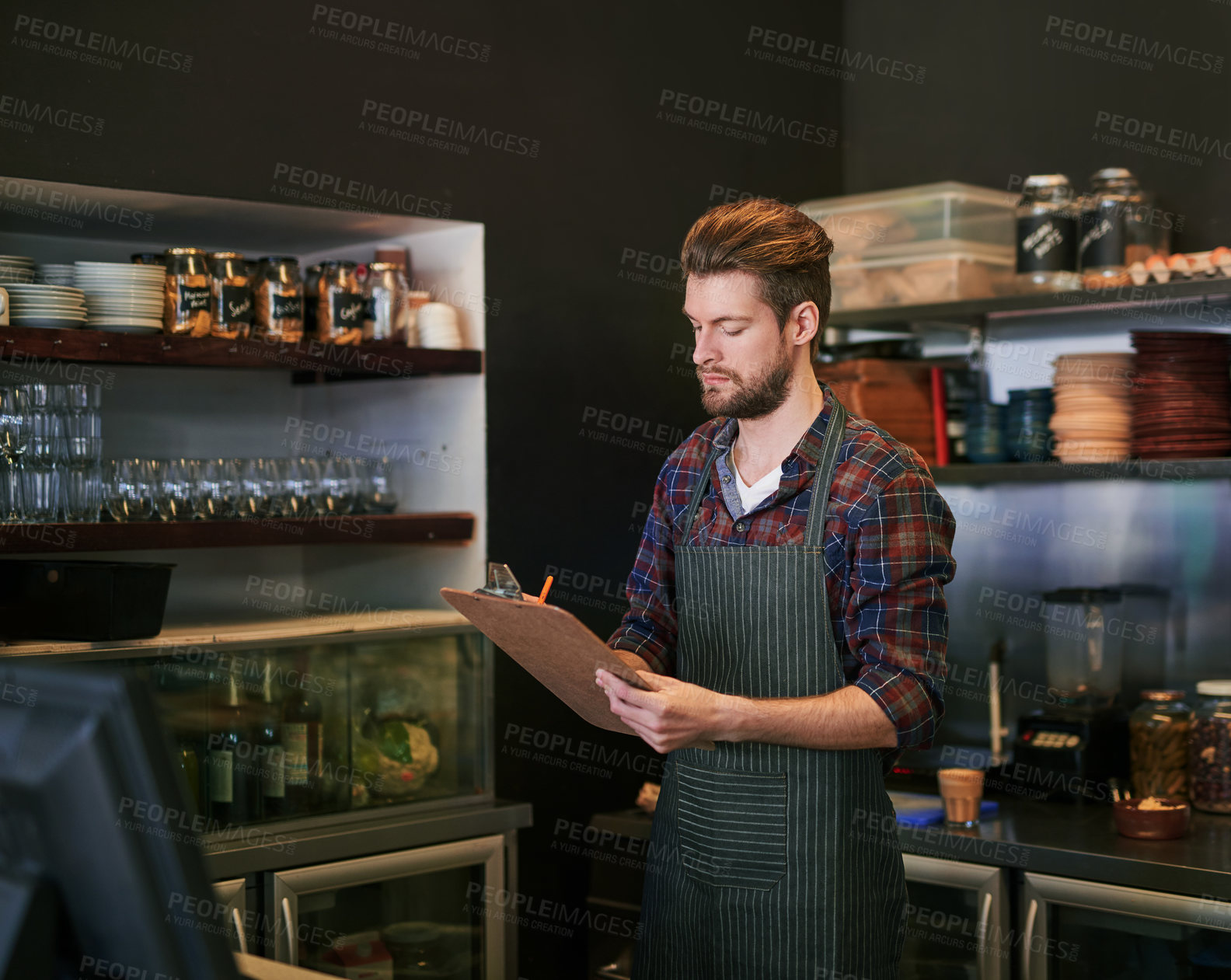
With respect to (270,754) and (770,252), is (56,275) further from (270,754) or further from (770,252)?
(770,252)

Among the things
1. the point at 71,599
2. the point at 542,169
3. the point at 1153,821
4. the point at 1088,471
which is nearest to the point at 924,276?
the point at 1088,471

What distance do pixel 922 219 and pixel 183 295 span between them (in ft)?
5.86

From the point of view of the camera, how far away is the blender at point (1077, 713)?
9.87 ft

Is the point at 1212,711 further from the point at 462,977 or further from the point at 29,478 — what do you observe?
the point at 29,478

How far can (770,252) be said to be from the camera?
1.99 meters

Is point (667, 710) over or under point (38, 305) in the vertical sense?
under

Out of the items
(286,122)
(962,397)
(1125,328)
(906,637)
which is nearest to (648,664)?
(906,637)

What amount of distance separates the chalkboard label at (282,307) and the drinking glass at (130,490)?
16.3 inches

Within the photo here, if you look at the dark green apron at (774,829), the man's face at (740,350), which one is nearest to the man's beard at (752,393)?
the man's face at (740,350)

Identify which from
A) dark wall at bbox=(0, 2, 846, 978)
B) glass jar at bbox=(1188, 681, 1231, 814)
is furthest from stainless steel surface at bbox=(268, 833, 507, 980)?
glass jar at bbox=(1188, 681, 1231, 814)

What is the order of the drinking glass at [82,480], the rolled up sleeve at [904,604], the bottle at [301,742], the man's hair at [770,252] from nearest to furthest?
the rolled up sleeve at [904,604]
the man's hair at [770,252]
the drinking glass at [82,480]
the bottle at [301,742]

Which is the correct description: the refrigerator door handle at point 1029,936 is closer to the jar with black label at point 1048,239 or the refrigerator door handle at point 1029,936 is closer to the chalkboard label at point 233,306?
the jar with black label at point 1048,239

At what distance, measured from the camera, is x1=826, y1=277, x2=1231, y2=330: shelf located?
2.81 meters

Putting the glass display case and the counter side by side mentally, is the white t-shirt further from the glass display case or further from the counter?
the glass display case
